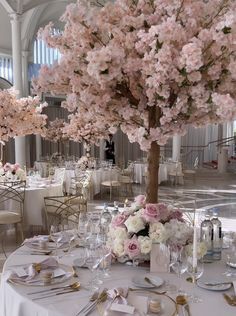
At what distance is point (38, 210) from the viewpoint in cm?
598

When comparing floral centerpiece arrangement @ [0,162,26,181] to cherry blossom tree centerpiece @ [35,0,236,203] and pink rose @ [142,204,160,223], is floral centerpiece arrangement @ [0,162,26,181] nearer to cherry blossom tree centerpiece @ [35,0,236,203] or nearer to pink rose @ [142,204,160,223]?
cherry blossom tree centerpiece @ [35,0,236,203]

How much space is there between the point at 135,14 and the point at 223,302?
65.7 inches

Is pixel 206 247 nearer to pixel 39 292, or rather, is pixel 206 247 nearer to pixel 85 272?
pixel 85 272

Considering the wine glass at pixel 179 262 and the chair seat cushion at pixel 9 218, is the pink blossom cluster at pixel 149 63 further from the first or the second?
the chair seat cushion at pixel 9 218

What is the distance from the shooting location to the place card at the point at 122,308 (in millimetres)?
1741

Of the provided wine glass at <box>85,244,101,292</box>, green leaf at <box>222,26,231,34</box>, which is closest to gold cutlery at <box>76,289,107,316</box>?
wine glass at <box>85,244,101,292</box>

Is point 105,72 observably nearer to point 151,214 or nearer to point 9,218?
point 151,214

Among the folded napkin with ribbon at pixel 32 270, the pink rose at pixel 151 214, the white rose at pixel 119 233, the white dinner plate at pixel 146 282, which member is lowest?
the white dinner plate at pixel 146 282

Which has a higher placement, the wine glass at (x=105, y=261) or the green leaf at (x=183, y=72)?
the green leaf at (x=183, y=72)

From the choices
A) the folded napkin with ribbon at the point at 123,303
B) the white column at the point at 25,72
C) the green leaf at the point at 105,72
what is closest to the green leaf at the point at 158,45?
the green leaf at the point at 105,72

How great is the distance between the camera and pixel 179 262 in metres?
2.11

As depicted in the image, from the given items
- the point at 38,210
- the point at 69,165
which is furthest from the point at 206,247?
the point at 69,165

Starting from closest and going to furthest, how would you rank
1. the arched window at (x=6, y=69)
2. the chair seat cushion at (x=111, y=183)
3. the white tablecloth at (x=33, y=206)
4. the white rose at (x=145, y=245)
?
the white rose at (x=145, y=245) → the white tablecloth at (x=33, y=206) → the chair seat cushion at (x=111, y=183) → the arched window at (x=6, y=69)

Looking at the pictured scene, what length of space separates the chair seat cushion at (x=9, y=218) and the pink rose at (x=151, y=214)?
3461 millimetres
